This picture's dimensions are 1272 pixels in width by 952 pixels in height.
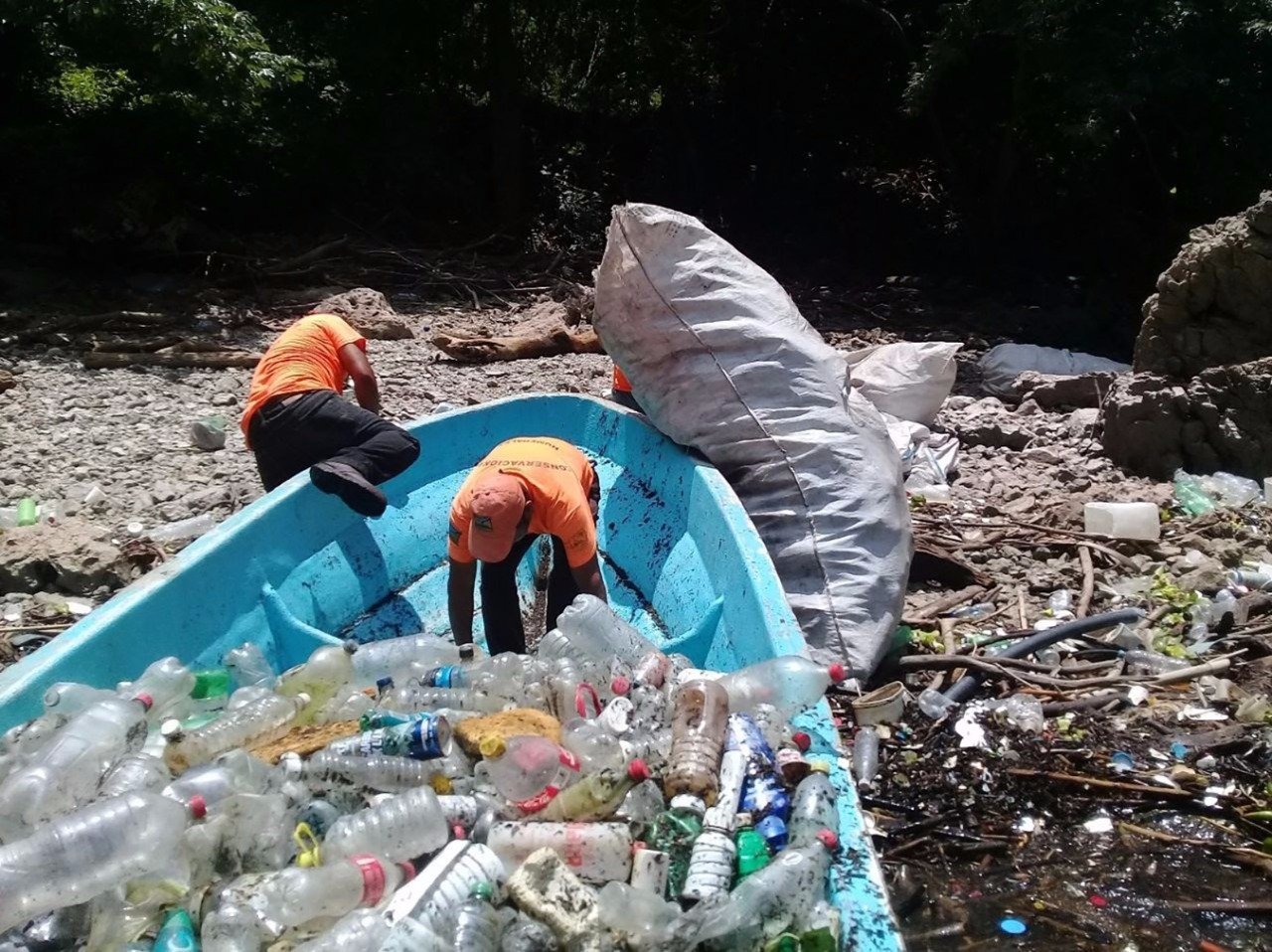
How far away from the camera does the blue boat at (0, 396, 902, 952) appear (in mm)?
2631

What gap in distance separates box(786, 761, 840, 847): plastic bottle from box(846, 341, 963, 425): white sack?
413 centimetres

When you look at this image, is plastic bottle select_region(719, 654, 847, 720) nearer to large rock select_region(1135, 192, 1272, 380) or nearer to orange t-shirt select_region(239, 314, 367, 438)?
orange t-shirt select_region(239, 314, 367, 438)

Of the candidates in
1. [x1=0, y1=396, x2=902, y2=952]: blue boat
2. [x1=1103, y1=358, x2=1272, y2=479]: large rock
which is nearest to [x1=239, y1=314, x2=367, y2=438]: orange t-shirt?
[x1=0, y1=396, x2=902, y2=952]: blue boat

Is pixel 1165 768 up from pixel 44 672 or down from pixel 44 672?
down

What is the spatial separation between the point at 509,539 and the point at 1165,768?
2290 mm

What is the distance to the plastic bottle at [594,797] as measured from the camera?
2.22 m

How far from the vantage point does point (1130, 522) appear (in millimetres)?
5133

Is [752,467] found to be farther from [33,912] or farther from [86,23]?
[86,23]

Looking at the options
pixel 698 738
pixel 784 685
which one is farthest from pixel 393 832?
pixel 784 685

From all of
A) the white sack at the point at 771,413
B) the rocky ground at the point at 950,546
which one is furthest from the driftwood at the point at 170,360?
the white sack at the point at 771,413

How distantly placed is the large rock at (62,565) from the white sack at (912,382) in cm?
379

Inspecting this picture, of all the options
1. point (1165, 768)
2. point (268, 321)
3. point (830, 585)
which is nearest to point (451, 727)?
point (830, 585)

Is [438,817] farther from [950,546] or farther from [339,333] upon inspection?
[950,546]

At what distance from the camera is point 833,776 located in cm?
229
